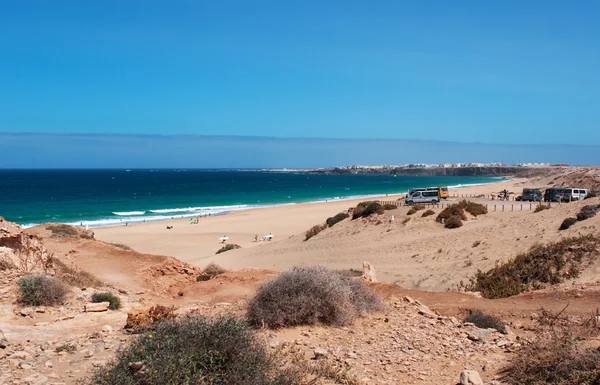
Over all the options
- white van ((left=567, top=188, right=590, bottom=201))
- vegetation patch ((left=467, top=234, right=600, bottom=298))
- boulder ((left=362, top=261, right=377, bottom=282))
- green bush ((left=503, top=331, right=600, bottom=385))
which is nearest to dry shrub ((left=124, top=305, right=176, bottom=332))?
green bush ((left=503, top=331, right=600, bottom=385))

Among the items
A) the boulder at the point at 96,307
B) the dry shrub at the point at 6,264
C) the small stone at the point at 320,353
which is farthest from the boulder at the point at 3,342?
the dry shrub at the point at 6,264

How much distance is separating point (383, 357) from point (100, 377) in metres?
3.80

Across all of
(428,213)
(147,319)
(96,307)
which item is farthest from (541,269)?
(428,213)

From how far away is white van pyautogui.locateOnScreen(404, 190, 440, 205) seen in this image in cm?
3626

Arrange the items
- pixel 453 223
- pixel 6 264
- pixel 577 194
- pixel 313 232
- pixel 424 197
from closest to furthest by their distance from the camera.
Result: pixel 6 264 → pixel 453 223 → pixel 313 232 → pixel 577 194 → pixel 424 197

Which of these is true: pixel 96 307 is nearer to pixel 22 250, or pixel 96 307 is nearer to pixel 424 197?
pixel 22 250

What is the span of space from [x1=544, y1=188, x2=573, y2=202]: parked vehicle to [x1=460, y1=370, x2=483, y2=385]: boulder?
34002mm

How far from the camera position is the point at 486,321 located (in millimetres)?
8281

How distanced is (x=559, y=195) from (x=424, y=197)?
10140mm

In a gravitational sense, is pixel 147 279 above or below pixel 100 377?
below

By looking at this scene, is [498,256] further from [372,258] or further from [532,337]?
[532,337]

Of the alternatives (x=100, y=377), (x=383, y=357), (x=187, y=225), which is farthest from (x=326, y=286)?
(x=187, y=225)

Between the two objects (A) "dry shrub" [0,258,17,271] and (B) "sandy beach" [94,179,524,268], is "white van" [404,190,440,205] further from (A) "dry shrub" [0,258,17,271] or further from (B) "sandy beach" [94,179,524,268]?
(A) "dry shrub" [0,258,17,271]

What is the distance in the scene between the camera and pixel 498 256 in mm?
17766
